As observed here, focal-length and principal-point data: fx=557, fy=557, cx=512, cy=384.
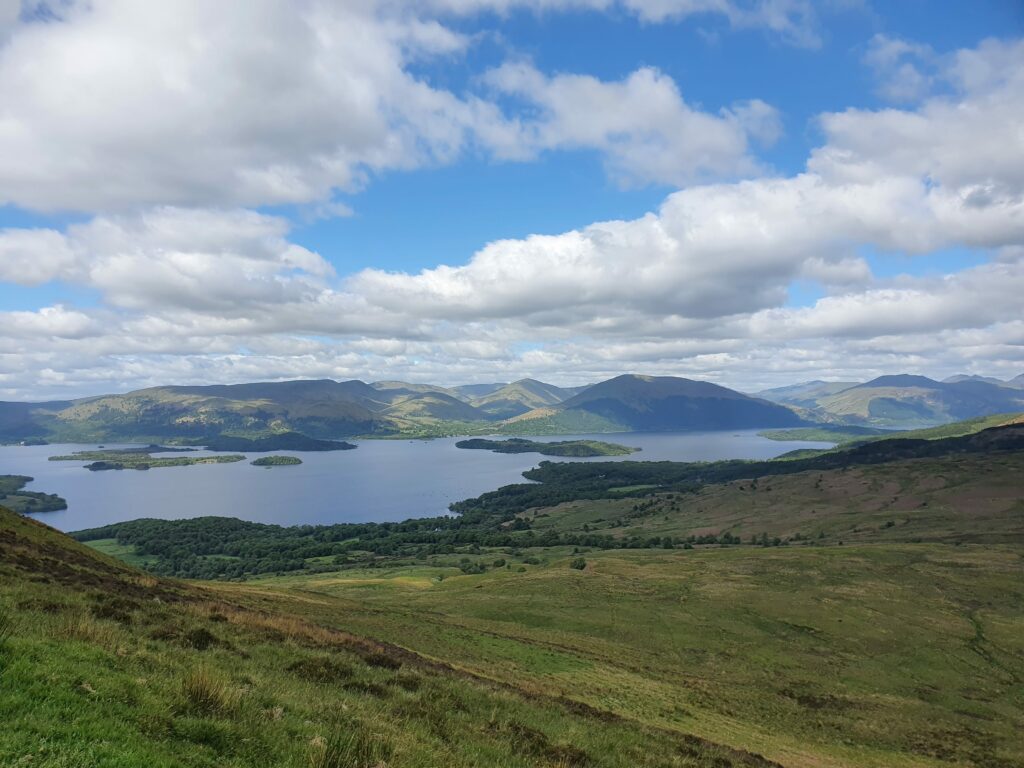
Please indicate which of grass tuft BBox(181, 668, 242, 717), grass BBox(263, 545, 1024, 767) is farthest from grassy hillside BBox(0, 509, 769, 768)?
grass BBox(263, 545, 1024, 767)

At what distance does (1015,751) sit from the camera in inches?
1475

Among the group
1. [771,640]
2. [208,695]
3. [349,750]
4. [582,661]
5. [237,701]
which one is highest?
[208,695]

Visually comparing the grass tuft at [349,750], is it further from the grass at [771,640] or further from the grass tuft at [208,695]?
the grass at [771,640]

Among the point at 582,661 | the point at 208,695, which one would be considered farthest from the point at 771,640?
the point at 208,695

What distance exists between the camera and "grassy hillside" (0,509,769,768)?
31.0 feet

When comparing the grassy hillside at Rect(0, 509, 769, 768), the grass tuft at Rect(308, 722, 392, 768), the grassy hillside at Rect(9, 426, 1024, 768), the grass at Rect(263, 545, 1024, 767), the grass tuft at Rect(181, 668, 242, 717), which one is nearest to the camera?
the grassy hillside at Rect(0, 509, 769, 768)

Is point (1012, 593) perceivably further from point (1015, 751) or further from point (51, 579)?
point (51, 579)

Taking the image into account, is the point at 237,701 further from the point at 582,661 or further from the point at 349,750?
the point at 582,661

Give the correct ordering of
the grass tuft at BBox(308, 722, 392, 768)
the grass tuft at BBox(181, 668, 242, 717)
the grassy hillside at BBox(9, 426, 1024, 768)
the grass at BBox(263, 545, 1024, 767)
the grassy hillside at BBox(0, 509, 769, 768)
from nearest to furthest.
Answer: the grassy hillside at BBox(0, 509, 769, 768) → the grass tuft at BBox(308, 722, 392, 768) → the grass tuft at BBox(181, 668, 242, 717) → the grassy hillside at BBox(9, 426, 1024, 768) → the grass at BBox(263, 545, 1024, 767)

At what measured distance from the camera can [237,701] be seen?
40.4ft

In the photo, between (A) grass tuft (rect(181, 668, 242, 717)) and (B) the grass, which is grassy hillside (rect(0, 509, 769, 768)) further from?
(B) the grass

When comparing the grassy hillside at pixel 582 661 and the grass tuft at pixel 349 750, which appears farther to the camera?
the grassy hillside at pixel 582 661

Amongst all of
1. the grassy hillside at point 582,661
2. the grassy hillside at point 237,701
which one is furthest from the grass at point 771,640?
the grassy hillside at point 237,701

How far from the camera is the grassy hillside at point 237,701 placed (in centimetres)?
944
